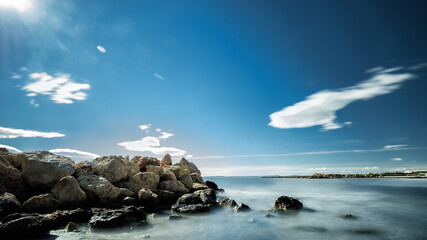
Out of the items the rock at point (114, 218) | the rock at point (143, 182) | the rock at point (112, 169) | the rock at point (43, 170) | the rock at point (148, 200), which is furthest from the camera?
the rock at point (143, 182)

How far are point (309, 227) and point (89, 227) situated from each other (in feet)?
33.1

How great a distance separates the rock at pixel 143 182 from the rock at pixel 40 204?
5.32 m

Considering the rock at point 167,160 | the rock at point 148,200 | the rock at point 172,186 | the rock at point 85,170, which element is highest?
the rock at point 167,160

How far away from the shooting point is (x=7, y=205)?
944 centimetres

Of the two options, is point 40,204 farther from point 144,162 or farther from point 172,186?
point 144,162

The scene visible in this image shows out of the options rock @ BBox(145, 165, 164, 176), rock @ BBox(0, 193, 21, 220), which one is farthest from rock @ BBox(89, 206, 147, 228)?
rock @ BBox(145, 165, 164, 176)

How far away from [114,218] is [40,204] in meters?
3.53

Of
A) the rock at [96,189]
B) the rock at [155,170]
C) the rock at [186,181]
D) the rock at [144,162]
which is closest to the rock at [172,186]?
the rock at [155,170]

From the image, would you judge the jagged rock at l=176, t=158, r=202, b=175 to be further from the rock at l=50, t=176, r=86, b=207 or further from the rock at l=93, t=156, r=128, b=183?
the rock at l=50, t=176, r=86, b=207

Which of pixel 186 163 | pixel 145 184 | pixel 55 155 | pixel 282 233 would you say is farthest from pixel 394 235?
pixel 186 163

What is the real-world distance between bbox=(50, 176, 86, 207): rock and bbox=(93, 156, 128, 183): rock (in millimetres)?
3220

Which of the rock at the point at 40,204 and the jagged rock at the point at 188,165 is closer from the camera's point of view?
the rock at the point at 40,204

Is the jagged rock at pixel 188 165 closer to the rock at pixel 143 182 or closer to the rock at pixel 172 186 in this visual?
the rock at pixel 172 186

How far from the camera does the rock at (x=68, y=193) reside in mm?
11086
